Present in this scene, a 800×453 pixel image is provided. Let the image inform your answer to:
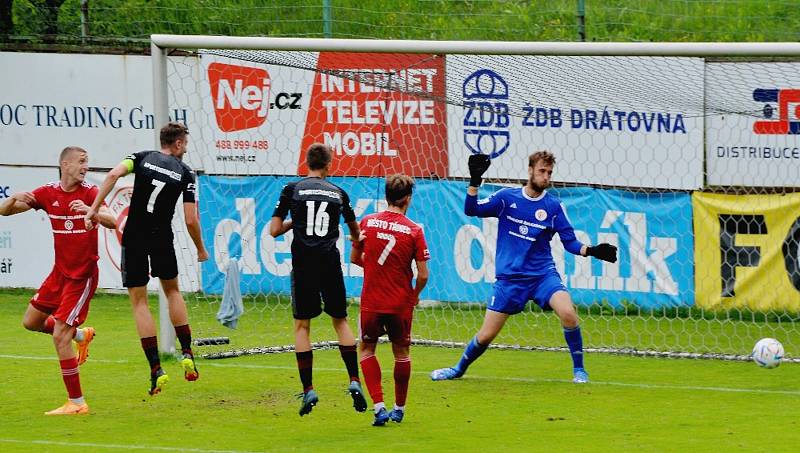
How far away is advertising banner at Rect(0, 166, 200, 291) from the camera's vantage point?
1727 centimetres

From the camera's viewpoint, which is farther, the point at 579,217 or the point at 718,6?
the point at 718,6

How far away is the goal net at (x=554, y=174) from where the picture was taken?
13773 millimetres

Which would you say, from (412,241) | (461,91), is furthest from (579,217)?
(412,241)

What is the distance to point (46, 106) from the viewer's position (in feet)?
57.8

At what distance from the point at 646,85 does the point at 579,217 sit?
245cm

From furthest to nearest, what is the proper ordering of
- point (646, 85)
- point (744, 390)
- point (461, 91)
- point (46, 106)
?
point (46, 106)
point (461, 91)
point (646, 85)
point (744, 390)

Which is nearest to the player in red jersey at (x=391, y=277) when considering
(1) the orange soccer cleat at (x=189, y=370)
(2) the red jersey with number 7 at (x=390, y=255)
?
(2) the red jersey with number 7 at (x=390, y=255)

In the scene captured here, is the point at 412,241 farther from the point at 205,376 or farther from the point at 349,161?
the point at 349,161

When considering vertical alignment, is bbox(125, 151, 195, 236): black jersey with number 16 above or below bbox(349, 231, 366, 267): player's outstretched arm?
above

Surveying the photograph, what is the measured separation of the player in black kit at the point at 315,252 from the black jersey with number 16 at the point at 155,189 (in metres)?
1.13

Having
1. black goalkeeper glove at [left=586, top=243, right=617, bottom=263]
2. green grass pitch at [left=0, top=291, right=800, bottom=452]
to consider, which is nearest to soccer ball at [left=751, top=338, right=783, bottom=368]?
green grass pitch at [left=0, top=291, right=800, bottom=452]

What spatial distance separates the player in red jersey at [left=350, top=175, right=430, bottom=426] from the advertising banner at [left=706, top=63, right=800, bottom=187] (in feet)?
17.2

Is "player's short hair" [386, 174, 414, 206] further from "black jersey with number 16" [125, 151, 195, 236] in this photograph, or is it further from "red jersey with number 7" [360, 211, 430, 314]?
"black jersey with number 16" [125, 151, 195, 236]

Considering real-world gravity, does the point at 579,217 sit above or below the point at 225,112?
below
